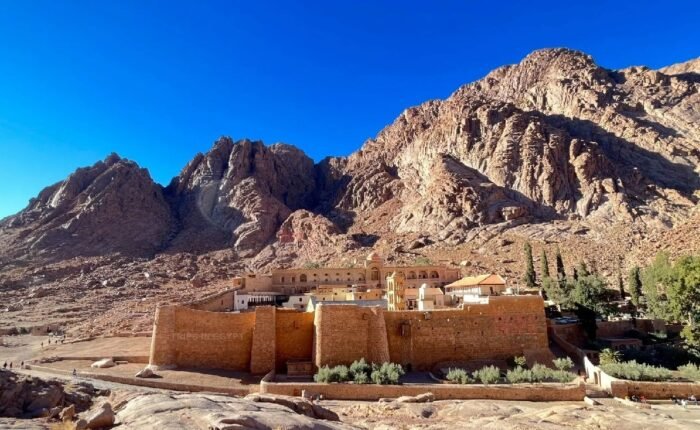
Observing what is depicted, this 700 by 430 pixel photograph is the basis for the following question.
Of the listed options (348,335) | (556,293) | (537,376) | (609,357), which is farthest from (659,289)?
(348,335)

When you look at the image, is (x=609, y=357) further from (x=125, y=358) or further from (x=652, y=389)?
(x=125, y=358)

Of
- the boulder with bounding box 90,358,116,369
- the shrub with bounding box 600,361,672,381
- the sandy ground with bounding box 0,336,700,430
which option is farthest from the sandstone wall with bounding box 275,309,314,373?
the shrub with bounding box 600,361,672,381

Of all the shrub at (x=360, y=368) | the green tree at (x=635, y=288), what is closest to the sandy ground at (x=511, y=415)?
the shrub at (x=360, y=368)

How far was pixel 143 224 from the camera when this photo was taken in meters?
83.1

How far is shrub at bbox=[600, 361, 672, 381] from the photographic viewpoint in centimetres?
2275

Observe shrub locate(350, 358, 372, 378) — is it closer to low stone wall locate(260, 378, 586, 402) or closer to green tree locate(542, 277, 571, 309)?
low stone wall locate(260, 378, 586, 402)

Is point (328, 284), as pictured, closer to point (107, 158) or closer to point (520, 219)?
point (520, 219)

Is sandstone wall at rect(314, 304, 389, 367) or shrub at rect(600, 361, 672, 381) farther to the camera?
sandstone wall at rect(314, 304, 389, 367)

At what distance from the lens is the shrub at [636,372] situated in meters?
22.8

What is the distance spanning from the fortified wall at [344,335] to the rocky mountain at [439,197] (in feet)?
92.7

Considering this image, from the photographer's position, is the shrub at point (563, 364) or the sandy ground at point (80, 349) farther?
the sandy ground at point (80, 349)

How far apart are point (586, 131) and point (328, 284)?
60033 millimetres

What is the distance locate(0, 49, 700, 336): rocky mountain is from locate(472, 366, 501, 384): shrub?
31896 millimetres

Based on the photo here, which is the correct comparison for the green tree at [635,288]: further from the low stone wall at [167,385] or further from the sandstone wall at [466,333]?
the low stone wall at [167,385]
